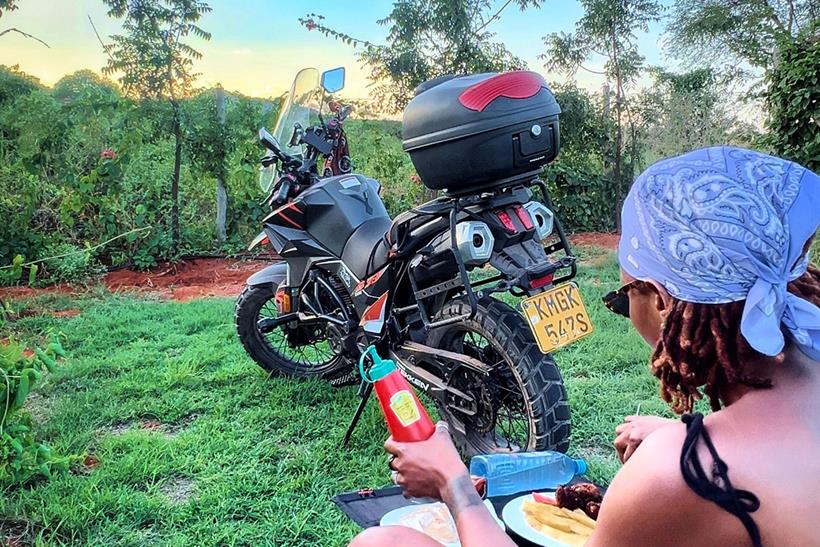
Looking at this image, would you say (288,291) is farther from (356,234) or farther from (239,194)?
(239,194)

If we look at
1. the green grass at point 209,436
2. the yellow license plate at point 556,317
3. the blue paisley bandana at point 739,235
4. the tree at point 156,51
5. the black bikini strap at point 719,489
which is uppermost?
the tree at point 156,51

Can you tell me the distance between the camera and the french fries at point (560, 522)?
1607 mm

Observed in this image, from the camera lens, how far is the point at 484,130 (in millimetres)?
2471

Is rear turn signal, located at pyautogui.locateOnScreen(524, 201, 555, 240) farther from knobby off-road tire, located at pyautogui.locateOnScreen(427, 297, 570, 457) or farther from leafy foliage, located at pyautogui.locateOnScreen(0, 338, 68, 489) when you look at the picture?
leafy foliage, located at pyautogui.locateOnScreen(0, 338, 68, 489)

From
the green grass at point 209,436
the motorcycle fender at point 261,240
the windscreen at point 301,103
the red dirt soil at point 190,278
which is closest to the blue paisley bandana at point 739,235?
the green grass at point 209,436

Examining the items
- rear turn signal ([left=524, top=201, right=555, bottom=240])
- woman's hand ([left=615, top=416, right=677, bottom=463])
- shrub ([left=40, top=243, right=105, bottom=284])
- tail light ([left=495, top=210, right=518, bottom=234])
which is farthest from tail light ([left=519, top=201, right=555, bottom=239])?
shrub ([left=40, top=243, right=105, bottom=284])

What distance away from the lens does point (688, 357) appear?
1107 millimetres

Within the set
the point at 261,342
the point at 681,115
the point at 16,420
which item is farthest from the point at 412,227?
the point at 681,115

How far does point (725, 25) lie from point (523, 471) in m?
11.4

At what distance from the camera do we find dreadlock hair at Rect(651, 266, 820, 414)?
107 cm

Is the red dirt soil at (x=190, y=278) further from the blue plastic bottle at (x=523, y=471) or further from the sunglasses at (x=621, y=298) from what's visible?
the sunglasses at (x=621, y=298)

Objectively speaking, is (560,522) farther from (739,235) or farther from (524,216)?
(524,216)

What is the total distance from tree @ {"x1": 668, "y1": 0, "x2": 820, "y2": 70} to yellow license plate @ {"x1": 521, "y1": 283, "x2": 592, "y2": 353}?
9.83 metres

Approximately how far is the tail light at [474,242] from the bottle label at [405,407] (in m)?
0.94
